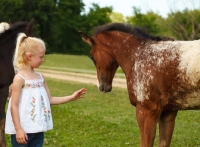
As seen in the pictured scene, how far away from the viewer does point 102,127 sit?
8352 millimetres

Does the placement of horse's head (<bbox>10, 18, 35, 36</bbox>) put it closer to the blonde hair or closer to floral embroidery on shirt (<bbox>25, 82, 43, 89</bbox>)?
the blonde hair

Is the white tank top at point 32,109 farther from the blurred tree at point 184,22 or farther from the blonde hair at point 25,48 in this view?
the blurred tree at point 184,22

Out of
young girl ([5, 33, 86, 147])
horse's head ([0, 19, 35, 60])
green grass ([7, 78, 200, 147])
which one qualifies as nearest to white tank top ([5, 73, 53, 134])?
young girl ([5, 33, 86, 147])

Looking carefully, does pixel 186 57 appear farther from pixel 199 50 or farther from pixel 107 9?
pixel 107 9

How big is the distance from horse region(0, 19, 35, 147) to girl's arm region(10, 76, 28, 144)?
2391 millimetres

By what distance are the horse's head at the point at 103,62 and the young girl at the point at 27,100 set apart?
5.58 ft

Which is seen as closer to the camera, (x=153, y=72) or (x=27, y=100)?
(x=27, y=100)

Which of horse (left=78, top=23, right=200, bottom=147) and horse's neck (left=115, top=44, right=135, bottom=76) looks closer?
horse (left=78, top=23, right=200, bottom=147)

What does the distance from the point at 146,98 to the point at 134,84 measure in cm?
28

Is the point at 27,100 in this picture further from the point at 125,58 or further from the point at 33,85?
the point at 125,58

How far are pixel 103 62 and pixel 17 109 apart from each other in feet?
6.69

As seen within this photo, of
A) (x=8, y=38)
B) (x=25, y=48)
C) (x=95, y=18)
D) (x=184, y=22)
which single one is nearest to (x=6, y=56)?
(x=8, y=38)

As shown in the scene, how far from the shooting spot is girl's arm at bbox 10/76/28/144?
12.9ft

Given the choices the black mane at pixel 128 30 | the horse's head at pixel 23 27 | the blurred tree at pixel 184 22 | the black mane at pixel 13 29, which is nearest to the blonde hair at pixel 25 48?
the black mane at pixel 128 30
